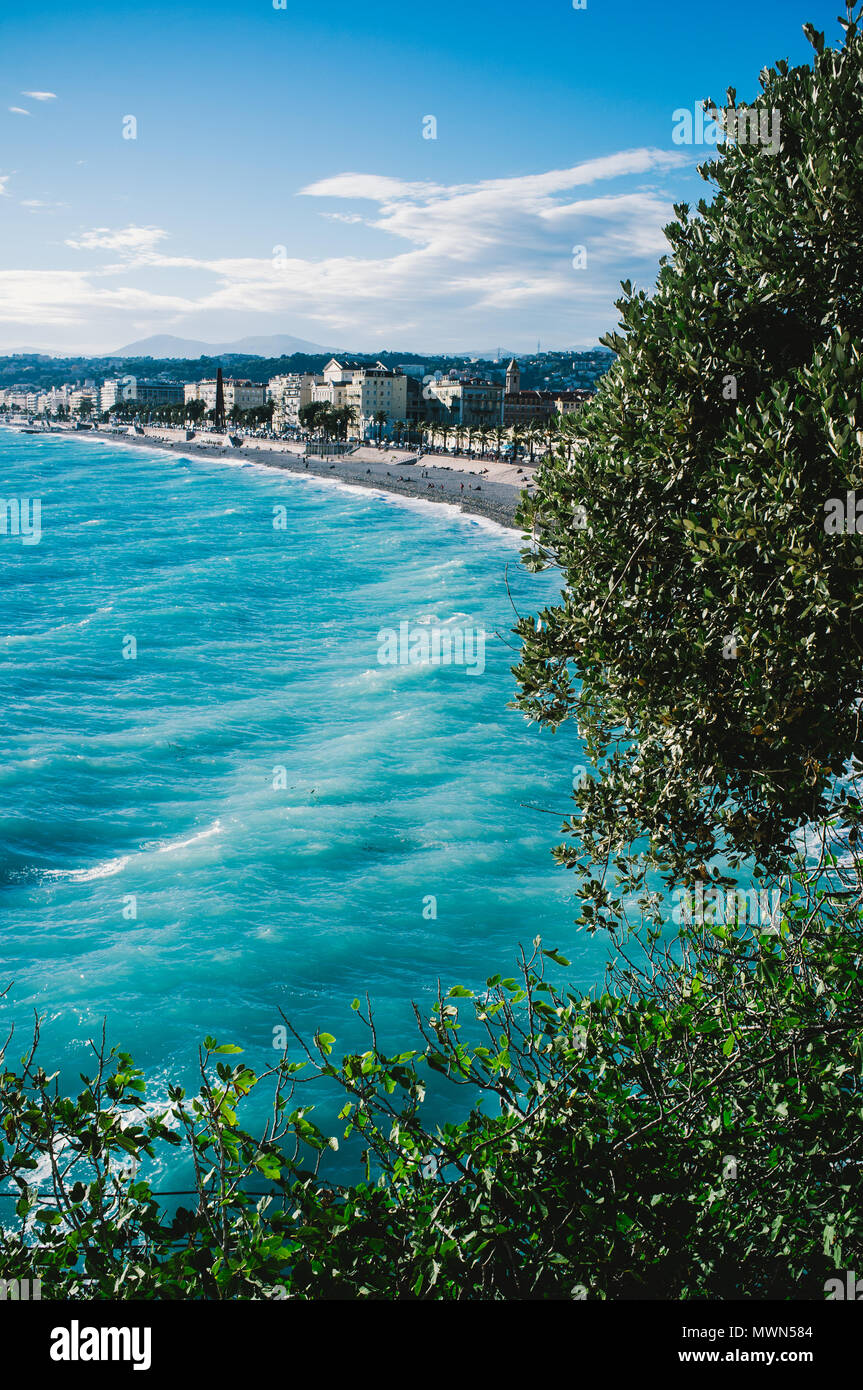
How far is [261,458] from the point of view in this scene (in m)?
185

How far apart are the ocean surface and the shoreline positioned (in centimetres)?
5029

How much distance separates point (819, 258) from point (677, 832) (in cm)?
481

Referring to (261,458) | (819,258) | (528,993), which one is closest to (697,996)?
(528,993)

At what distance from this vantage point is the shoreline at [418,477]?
116000 millimetres

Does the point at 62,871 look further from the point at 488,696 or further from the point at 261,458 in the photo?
the point at 261,458

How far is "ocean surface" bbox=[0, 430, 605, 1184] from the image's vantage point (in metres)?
21.3
